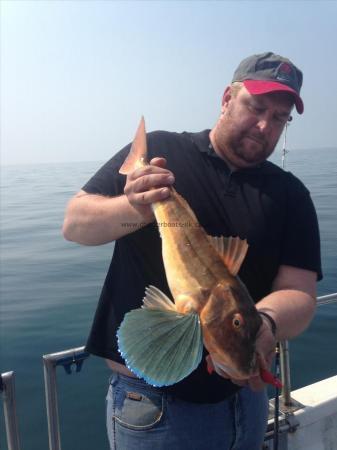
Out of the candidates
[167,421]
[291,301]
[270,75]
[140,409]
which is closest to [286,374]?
[291,301]

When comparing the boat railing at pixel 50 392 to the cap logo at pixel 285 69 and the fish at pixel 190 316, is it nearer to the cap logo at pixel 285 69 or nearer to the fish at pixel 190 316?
the fish at pixel 190 316

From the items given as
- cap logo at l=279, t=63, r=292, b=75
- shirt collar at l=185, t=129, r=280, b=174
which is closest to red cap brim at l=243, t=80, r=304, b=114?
cap logo at l=279, t=63, r=292, b=75

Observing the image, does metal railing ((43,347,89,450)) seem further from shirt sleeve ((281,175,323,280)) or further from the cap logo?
the cap logo

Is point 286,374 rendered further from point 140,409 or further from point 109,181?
point 109,181

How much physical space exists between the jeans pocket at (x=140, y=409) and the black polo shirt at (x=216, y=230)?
0.24 metres

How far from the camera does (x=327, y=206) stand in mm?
17578

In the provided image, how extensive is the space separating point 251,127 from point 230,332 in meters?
1.48

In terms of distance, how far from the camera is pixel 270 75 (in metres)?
2.94

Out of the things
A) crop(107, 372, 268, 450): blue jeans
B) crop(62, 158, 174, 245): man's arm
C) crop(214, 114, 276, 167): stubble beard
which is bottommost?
crop(107, 372, 268, 450): blue jeans

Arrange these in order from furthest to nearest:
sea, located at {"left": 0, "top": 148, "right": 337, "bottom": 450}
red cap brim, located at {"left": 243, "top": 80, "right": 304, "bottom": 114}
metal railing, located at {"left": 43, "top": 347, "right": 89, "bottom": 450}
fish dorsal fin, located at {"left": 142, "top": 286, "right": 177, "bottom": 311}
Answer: sea, located at {"left": 0, "top": 148, "right": 337, "bottom": 450}, metal railing, located at {"left": 43, "top": 347, "right": 89, "bottom": 450}, red cap brim, located at {"left": 243, "top": 80, "right": 304, "bottom": 114}, fish dorsal fin, located at {"left": 142, "top": 286, "right": 177, "bottom": 311}

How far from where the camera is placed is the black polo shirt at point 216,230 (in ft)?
9.16

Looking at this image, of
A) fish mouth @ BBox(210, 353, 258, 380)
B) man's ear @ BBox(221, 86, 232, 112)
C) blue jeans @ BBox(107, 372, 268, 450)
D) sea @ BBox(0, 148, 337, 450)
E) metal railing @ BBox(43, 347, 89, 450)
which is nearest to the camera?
fish mouth @ BBox(210, 353, 258, 380)

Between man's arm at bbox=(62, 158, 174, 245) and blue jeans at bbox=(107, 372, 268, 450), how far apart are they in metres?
0.94

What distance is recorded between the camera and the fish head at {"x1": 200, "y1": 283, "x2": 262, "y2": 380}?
6.84ft
